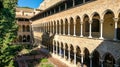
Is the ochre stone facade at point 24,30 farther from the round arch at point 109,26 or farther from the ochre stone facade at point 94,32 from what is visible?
the round arch at point 109,26

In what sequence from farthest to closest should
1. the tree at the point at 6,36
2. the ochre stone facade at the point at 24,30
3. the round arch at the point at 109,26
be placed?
1. the ochre stone facade at the point at 24,30
2. the round arch at the point at 109,26
3. the tree at the point at 6,36

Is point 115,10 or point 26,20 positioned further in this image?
point 26,20

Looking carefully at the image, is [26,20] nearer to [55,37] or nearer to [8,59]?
[55,37]

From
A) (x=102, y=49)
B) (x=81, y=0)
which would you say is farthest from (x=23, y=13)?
(x=102, y=49)

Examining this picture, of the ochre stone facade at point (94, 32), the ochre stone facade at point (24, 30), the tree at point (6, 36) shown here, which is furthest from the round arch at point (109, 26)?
the ochre stone facade at point (24, 30)

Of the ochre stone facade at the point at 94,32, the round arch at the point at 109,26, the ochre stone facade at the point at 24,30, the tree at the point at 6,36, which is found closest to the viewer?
the ochre stone facade at the point at 94,32

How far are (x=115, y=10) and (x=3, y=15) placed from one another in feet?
35.7

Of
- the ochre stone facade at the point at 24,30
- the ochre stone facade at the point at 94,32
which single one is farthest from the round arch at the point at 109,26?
the ochre stone facade at the point at 24,30

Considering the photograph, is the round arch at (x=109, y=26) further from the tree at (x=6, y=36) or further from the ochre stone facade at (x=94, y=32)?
the tree at (x=6, y=36)

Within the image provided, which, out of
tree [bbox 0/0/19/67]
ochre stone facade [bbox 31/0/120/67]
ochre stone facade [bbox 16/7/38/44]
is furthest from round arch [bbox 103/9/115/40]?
ochre stone facade [bbox 16/7/38/44]

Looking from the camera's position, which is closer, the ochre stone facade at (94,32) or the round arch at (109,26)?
the ochre stone facade at (94,32)

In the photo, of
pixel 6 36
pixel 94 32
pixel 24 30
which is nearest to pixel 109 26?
pixel 94 32

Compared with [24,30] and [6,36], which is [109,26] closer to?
[6,36]

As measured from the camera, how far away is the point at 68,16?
24.0 m
